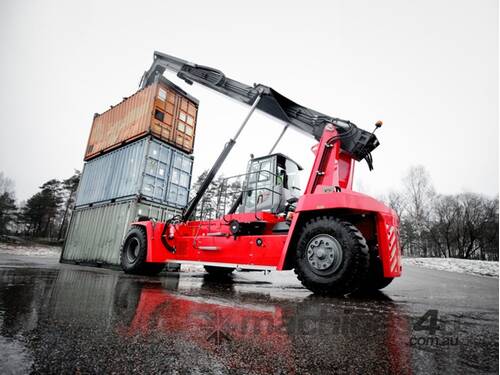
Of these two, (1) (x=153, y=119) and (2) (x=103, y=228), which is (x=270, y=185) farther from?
(2) (x=103, y=228)

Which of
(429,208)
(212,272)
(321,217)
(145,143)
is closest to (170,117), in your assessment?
(145,143)

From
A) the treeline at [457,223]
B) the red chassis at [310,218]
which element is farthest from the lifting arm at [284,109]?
the treeline at [457,223]

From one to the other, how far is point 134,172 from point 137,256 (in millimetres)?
3623

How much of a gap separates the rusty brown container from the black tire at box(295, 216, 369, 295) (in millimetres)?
8023

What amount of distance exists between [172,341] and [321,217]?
350 centimetres

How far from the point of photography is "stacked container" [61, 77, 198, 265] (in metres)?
Answer: 9.70

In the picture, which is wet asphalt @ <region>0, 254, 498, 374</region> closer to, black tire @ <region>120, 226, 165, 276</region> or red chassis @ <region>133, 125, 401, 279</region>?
red chassis @ <region>133, 125, 401, 279</region>

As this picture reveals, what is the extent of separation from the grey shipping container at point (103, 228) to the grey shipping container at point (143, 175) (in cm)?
33

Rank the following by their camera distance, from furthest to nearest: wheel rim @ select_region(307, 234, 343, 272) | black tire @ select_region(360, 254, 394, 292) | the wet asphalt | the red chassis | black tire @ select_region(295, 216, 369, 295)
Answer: black tire @ select_region(360, 254, 394, 292), the red chassis, wheel rim @ select_region(307, 234, 343, 272), black tire @ select_region(295, 216, 369, 295), the wet asphalt

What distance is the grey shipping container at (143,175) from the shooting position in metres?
9.80

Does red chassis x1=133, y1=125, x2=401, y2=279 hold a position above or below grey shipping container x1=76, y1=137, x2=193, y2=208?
below

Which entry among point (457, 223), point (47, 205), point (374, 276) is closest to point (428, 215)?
point (457, 223)

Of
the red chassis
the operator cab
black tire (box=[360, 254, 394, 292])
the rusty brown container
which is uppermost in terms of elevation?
the rusty brown container

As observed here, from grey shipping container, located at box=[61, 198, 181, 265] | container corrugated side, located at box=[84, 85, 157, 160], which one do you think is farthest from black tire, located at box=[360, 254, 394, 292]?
container corrugated side, located at box=[84, 85, 157, 160]
